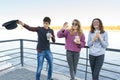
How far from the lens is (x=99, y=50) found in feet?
15.2

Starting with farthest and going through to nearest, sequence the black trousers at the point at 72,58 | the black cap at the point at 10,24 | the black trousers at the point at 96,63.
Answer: the black trousers at the point at 72,58 → the black cap at the point at 10,24 → the black trousers at the point at 96,63

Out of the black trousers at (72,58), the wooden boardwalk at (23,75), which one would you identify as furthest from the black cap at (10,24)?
the wooden boardwalk at (23,75)

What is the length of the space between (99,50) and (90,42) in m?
0.23

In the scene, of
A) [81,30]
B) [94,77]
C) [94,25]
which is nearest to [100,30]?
[94,25]

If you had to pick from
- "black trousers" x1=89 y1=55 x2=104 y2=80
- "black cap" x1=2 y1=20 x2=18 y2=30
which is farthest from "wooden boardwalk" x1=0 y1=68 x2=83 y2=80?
"black cap" x1=2 y1=20 x2=18 y2=30

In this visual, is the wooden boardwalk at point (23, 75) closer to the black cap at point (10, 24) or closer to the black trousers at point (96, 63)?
the black trousers at point (96, 63)

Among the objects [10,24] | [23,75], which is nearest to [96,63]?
[10,24]

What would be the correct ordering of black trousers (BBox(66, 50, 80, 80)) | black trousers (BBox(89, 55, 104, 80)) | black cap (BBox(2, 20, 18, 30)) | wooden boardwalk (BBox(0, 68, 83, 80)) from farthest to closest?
wooden boardwalk (BBox(0, 68, 83, 80)), black trousers (BBox(66, 50, 80, 80)), black cap (BBox(2, 20, 18, 30)), black trousers (BBox(89, 55, 104, 80))

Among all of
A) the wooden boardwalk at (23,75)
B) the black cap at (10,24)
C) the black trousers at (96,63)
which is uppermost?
the black cap at (10,24)

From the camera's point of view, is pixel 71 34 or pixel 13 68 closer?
pixel 71 34

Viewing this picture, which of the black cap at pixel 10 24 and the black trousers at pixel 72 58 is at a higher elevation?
the black cap at pixel 10 24

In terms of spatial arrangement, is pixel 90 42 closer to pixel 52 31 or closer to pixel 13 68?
pixel 52 31

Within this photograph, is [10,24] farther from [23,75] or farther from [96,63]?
[96,63]

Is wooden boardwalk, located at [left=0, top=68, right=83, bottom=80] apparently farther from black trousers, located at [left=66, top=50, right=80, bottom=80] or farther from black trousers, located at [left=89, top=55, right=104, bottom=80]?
black trousers, located at [left=89, top=55, right=104, bottom=80]
